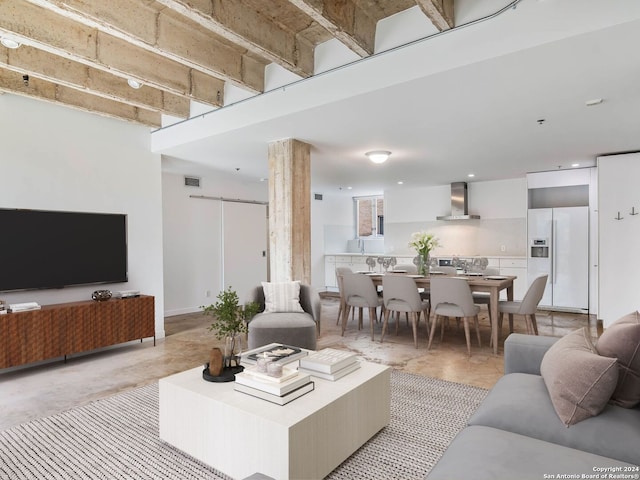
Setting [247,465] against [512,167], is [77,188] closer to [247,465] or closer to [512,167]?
[247,465]

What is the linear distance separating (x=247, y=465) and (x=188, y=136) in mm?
3807

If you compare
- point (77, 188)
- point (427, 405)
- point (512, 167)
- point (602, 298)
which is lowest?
point (427, 405)

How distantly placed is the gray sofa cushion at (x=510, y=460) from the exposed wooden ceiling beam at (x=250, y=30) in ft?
9.07

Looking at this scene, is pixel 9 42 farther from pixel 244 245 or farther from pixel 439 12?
pixel 244 245

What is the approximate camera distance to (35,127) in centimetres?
398

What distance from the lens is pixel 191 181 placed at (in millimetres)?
6695

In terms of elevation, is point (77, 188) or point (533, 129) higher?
point (533, 129)

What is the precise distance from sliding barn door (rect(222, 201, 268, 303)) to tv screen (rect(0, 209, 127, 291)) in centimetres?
268

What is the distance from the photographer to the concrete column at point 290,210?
4.42 m

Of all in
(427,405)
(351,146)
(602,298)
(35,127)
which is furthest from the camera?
(602,298)

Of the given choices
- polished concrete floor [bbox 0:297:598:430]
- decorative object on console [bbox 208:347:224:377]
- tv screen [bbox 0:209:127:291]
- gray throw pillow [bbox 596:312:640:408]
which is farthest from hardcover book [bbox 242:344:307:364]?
tv screen [bbox 0:209:127:291]

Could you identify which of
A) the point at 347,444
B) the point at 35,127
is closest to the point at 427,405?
the point at 347,444

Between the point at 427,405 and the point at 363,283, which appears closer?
the point at 427,405

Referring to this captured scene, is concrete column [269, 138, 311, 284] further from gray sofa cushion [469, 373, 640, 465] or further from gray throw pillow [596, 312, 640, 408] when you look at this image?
gray throw pillow [596, 312, 640, 408]
